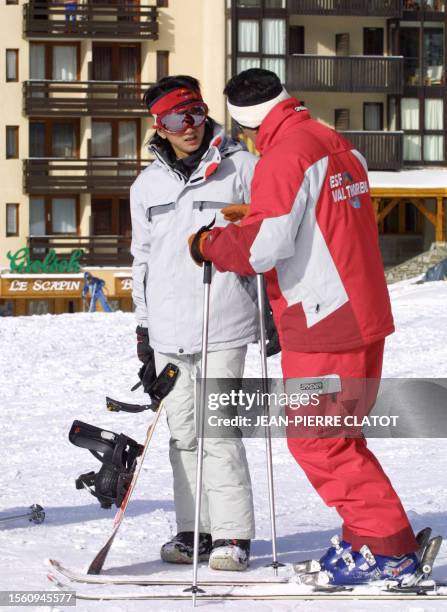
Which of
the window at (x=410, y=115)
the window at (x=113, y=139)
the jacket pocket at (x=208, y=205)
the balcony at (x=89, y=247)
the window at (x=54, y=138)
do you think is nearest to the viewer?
the jacket pocket at (x=208, y=205)

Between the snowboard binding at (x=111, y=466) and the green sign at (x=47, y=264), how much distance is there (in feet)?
117

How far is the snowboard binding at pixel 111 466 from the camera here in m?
5.36

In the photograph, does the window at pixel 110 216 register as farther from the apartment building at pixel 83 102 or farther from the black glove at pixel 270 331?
the black glove at pixel 270 331

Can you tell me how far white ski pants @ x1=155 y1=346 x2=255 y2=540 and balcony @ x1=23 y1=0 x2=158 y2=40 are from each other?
39.6 meters

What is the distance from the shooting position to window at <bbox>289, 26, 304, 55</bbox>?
148 feet

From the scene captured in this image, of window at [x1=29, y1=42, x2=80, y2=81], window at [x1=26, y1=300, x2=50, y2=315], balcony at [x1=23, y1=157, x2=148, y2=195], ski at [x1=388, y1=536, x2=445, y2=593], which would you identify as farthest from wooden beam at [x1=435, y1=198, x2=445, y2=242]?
ski at [x1=388, y1=536, x2=445, y2=593]

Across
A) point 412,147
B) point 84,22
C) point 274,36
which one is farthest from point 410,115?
point 84,22

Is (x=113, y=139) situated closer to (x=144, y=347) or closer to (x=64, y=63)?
(x=64, y=63)

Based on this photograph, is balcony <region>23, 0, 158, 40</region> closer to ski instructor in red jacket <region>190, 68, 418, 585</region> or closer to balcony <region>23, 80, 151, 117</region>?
balcony <region>23, 80, 151, 117</region>

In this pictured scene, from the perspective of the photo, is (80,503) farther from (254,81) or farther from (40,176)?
(40,176)

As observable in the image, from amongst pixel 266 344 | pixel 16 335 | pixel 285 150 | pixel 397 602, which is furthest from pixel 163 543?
pixel 16 335

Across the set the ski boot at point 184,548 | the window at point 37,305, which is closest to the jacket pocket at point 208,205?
the ski boot at point 184,548

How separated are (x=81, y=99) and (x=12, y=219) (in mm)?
4282

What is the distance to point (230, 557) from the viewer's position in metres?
5.10
